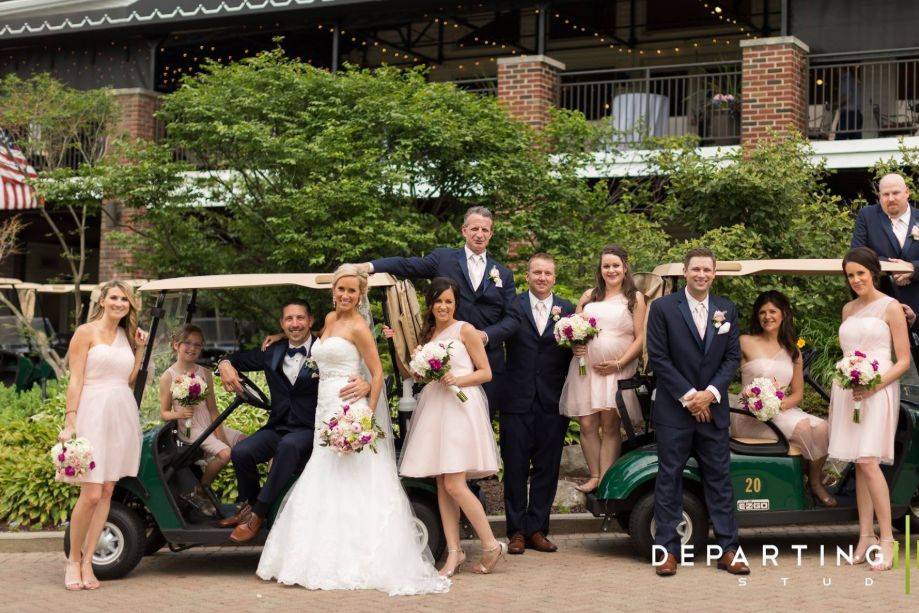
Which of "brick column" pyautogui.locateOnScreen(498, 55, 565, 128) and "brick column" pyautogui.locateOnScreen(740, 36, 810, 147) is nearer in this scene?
"brick column" pyautogui.locateOnScreen(740, 36, 810, 147)

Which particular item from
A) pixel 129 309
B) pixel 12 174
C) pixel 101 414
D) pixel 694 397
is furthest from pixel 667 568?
pixel 12 174

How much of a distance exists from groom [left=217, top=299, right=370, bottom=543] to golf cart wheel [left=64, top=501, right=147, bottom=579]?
583mm

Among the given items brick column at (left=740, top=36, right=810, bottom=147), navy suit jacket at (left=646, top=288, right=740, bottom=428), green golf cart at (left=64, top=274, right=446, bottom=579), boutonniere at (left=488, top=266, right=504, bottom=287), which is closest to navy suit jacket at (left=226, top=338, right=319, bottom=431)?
green golf cart at (left=64, top=274, right=446, bottom=579)

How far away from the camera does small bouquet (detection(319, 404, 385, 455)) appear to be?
298 inches

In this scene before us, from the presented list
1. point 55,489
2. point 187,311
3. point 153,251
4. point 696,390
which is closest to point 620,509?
point 696,390

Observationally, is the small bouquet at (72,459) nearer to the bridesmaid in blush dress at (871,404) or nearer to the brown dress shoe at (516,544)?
the brown dress shoe at (516,544)

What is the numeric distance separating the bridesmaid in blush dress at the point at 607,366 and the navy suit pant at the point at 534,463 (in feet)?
0.69

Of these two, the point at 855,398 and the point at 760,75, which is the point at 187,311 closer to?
the point at 855,398

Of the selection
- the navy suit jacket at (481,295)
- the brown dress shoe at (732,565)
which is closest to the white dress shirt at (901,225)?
the brown dress shoe at (732,565)

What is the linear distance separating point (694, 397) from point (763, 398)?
0.66 meters

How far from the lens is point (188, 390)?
27.6ft

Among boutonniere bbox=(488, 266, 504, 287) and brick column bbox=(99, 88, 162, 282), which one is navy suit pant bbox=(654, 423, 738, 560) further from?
brick column bbox=(99, 88, 162, 282)

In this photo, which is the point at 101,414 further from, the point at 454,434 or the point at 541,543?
the point at 541,543

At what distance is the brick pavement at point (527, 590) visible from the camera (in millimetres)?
7070
